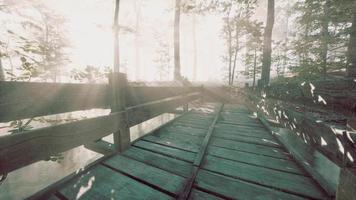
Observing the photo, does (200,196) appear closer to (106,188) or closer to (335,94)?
(106,188)

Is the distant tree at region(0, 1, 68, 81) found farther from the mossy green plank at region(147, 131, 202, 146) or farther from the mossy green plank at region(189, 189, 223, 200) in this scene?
the mossy green plank at region(189, 189, 223, 200)

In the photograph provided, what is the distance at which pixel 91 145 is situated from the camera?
8.96 ft

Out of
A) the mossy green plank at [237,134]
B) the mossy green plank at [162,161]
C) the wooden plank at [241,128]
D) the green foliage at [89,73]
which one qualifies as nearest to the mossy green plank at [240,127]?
the wooden plank at [241,128]

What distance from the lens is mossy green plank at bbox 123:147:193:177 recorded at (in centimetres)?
225

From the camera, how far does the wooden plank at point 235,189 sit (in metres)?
1.77

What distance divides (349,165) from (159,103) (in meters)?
3.05

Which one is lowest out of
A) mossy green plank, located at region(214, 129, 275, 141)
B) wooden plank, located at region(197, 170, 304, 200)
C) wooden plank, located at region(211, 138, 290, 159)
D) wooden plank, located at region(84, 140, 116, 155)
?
wooden plank, located at region(197, 170, 304, 200)

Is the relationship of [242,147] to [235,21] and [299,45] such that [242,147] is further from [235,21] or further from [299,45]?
[235,21]

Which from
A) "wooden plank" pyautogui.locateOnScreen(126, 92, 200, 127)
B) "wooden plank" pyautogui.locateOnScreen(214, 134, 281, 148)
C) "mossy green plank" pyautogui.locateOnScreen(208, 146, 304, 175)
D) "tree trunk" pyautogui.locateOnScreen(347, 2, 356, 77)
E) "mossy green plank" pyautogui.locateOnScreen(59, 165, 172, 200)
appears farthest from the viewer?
A: "tree trunk" pyautogui.locateOnScreen(347, 2, 356, 77)

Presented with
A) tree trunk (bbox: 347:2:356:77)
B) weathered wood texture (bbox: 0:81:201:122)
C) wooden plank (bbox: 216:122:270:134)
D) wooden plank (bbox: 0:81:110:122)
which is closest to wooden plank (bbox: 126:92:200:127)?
weathered wood texture (bbox: 0:81:201:122)

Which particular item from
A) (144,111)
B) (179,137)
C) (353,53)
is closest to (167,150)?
(179,137)

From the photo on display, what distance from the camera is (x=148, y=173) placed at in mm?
2137

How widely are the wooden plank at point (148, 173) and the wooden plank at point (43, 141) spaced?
546 mm

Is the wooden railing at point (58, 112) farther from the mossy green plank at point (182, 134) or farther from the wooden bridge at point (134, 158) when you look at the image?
the mossy green plank at point (182, 134)
